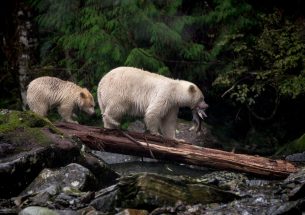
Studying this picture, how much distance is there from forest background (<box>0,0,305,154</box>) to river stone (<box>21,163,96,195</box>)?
5.02 meters

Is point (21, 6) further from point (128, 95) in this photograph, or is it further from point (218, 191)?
point (218, 191)

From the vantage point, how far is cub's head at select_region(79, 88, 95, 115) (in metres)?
12.4

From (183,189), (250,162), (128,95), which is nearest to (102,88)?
(128,95)

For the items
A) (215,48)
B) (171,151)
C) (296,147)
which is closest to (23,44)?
(215,48)

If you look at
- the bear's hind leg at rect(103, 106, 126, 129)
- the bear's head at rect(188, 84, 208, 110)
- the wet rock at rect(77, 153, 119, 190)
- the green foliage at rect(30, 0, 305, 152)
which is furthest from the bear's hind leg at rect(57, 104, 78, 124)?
the wet rock at rect(77, 153, 119, 190)

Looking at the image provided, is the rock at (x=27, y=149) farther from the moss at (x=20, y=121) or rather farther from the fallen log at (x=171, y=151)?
the fallen log at (x=171, y=151)

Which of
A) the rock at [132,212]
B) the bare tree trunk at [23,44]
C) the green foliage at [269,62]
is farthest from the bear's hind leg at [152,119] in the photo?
the bare tree trunk at [23,44]

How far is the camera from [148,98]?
1055cm

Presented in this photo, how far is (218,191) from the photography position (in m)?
7.44

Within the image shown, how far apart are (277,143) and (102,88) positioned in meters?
4.51

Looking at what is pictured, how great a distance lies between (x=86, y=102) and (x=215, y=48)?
3.19 m

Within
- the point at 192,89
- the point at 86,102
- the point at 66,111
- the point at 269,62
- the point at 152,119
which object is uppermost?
the point at 269,62

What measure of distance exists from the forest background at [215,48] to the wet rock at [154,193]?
5359mm

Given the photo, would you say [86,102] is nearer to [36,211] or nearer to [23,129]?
[23,129]
